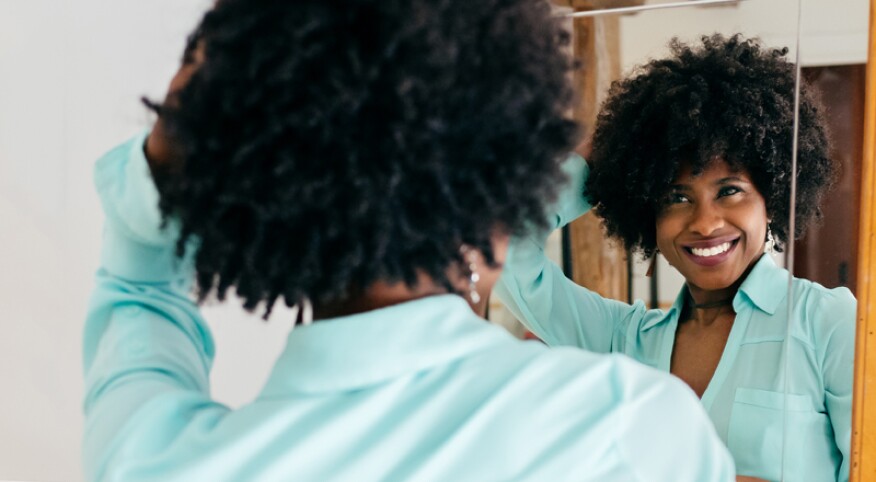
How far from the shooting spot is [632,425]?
0.58 metres

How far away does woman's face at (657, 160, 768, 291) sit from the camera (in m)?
0.98

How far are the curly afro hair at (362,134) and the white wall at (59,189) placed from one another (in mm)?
824

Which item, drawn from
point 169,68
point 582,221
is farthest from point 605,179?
point 169,68

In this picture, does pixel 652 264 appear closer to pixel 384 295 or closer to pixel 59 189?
pixel 384 295

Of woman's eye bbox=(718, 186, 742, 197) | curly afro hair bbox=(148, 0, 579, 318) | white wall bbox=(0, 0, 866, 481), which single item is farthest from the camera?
white wall bbox=(0, 0, 866, 481)

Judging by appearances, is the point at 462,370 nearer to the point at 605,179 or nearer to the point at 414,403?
the point at 414,403

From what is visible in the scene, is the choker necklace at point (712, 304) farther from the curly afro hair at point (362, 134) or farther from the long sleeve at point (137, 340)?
the long sleeve at point (137, 340)

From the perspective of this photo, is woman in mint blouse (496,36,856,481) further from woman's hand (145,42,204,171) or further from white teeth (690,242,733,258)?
woman's hand (145,42,204,171)

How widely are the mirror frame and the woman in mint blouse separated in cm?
1

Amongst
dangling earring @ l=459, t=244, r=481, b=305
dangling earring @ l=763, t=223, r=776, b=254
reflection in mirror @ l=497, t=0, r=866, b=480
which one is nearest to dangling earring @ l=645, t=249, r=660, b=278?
reflection in mirror @ l=497, t=0, r=866, b=480

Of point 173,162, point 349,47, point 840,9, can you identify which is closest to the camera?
point 349,47

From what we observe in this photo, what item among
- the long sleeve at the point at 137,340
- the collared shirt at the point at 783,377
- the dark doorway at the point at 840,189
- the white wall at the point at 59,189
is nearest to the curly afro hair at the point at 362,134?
the long sleeve at the point at 137,340

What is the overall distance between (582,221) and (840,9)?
15.3 inches

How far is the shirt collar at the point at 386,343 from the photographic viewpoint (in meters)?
0.60
